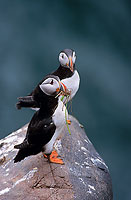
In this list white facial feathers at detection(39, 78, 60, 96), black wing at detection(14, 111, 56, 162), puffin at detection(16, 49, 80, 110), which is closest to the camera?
white facial feathers at detection(39, 78, 60, 96)

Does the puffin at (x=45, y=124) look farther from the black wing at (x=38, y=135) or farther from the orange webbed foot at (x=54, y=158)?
the orange webbed foot at (x=54, y=158)

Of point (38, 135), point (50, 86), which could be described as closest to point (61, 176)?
point (38, 135)

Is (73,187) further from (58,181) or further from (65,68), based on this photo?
(65,68)

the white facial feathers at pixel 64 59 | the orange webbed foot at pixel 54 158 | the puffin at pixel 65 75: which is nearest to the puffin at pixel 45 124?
the orange webbed foot at pixel 54 158

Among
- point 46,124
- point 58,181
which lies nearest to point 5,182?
point 58,181

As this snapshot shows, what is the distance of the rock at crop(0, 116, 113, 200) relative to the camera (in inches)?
108

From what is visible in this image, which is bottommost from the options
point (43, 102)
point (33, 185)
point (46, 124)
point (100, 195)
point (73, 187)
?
point (100, 195)

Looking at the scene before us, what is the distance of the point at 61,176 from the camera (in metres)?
2.91

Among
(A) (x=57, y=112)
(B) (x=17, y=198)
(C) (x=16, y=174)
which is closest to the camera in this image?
(B) (x=17, y=198)

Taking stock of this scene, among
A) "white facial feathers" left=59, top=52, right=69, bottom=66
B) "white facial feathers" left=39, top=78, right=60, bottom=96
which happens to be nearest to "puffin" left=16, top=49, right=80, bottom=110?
"white facial feathers" left=59, top=52, right=69, bottom=66

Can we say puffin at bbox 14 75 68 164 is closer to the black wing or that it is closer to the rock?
the black wing

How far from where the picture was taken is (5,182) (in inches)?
117

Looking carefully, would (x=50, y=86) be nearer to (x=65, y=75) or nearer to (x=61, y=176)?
(x=61, y=176)

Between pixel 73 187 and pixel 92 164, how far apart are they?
591 mm
